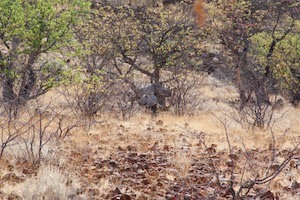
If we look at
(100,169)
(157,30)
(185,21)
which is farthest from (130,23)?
(100,169)

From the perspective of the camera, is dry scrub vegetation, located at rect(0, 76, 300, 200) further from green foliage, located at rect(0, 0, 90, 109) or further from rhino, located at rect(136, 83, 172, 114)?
rhino, located at rect(136, 83, 172, 114)

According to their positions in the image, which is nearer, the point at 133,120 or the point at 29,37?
the point at 133,120

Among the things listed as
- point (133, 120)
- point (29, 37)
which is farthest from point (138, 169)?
point (29, 37)

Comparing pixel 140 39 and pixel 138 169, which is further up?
pixel 140 39

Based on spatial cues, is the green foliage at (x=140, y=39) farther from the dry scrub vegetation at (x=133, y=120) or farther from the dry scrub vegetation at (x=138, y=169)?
the dry scrub vegetation at (x=138, y=169)

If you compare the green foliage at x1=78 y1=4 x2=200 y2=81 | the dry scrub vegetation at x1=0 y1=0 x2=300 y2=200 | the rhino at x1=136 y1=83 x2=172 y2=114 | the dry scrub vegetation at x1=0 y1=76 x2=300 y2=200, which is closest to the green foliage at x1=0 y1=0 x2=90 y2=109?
the dry scrub vegetation at x1=0 y1=0 x2=300 y2=200

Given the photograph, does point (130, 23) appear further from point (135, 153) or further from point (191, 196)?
point (191, 196)

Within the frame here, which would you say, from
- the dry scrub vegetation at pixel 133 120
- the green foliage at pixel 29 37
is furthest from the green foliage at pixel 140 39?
the green foliage at pixel 29 37

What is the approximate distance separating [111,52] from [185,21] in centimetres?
404

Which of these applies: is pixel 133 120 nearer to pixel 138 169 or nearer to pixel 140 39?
pixel 138 169

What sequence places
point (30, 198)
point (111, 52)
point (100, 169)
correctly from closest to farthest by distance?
point (30, 198)
point (100, 169)
point (111, 52)

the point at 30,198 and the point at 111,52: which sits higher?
the point at 111,52

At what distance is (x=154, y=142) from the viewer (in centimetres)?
578

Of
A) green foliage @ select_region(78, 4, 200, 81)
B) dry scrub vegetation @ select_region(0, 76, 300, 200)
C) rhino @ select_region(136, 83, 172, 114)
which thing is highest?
green foliage @ select_region(78, 4, 200, 81)
